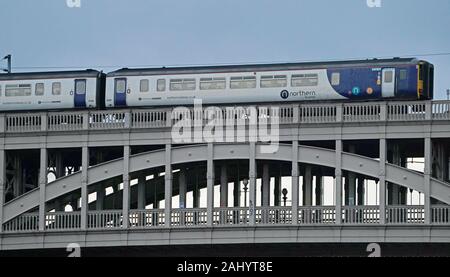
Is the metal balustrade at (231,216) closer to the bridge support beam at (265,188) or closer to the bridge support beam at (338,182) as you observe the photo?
the bridge support beam at (265,188)

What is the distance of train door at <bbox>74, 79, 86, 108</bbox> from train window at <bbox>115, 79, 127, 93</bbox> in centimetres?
167

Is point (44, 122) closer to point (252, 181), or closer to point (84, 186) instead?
point (84, 186)

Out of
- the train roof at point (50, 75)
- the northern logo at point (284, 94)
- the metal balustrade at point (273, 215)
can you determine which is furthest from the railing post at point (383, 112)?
the train roof at point (50, 75)

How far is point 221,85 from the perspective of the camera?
157ft

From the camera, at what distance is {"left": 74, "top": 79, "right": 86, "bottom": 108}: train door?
50.0 metres

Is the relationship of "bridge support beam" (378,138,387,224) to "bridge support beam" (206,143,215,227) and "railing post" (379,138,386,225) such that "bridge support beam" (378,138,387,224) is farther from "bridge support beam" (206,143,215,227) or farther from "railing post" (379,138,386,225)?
"bridge support beam" (206,143,215,227)

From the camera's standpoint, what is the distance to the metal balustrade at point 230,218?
140ft

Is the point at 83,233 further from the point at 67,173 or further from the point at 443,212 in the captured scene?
the point at 443,212

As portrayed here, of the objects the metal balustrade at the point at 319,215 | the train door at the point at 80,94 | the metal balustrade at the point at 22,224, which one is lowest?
the metal balustrade at the point at 22,224

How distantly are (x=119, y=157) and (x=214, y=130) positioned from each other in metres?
5.20

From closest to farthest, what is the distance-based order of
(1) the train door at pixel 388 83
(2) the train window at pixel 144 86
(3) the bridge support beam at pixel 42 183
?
(3) the bridge support beam at pixel 42 183 < (1) the train door at pixel 388 83 < (2) the train window at pixel 144 86
